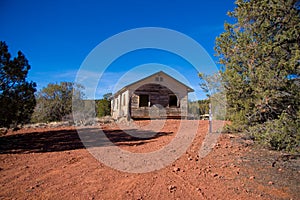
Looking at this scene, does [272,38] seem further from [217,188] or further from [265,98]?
[217,188]

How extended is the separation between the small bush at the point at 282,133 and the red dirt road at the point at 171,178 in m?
0.41

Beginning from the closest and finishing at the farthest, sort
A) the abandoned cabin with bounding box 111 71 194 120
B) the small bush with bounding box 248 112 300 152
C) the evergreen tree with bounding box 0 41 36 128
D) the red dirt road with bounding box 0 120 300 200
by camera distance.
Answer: the red dirt road with bounding box 0 120 300 200, the small bush with bounding box 248 112 300 152, the evergreen tree with bounding box 0 41 36 128, the abandoned cabin with bounding box 111 71 194 120

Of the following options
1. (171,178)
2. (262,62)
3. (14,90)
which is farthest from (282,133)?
(14,90)

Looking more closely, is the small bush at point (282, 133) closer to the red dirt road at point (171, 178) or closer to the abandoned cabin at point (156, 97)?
the red dirt road at point (171, 178)

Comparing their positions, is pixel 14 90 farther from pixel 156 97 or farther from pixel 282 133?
pixel 156 97

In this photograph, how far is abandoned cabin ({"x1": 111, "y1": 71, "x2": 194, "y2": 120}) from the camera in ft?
55.0

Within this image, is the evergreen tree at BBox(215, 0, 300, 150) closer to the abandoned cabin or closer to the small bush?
the small bush

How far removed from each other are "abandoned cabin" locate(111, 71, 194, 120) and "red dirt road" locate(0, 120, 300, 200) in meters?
11.0

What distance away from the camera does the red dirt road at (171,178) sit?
10.8ft

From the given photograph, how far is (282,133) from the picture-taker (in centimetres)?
408

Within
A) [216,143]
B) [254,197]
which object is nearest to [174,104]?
[216,143]

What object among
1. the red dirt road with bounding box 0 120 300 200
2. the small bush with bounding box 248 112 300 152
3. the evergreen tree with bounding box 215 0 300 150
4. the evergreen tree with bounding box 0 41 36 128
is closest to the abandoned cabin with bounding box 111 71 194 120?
the evergreen tree with bounding box 0 41 36 128

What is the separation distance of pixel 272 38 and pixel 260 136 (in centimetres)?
229

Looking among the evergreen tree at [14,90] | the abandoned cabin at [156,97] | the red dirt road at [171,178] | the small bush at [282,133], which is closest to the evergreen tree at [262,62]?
the small bush at [282,133]
